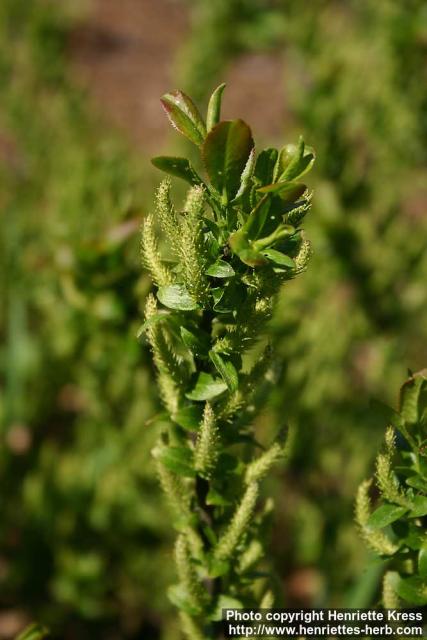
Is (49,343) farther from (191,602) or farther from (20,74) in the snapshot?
(20,74)

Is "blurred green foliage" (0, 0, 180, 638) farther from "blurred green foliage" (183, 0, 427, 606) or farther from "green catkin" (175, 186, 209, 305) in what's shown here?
"green catkin" (175, 186, 209, 305)

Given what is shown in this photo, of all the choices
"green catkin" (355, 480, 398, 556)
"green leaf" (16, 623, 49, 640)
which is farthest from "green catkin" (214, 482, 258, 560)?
"green leaf" (16, 623, 49, 640)

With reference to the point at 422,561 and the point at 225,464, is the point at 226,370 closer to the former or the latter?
the point at 225,464

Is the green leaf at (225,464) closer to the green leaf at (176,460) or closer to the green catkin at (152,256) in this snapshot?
the green leaf at (176,460)

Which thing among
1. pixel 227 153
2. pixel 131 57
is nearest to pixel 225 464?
pixel 227 153

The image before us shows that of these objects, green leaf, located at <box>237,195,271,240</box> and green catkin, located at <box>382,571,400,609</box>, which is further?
green catkin, located at <box>382,571,400,609</box>

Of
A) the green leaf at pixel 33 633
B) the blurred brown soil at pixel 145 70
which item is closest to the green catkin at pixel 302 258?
the green leaf at pixel 33 633

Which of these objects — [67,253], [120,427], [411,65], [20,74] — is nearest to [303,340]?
[120,427]
